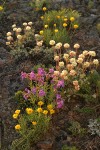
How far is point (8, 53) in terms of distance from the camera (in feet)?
24.0

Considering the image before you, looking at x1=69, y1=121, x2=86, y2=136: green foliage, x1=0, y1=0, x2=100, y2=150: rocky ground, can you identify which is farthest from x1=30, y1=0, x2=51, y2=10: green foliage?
x1=69, y1=121, x2=86, y2=136: green foliage

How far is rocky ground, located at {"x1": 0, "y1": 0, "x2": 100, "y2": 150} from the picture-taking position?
18.9 ft

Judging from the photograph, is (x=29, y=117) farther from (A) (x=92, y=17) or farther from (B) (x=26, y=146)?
(A) (x=92, y=17)

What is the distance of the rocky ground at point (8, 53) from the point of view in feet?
18.9

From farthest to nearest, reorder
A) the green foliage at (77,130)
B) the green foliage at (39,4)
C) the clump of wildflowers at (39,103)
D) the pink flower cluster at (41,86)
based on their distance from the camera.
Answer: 1. the green foliage at (39,4)
2. the pink flower cluster at (41,86)
3. the green foliage at (77,130)
4. the clump of wildflowers at (39,103)

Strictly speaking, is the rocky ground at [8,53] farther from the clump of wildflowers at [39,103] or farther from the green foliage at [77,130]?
the clump of wildflowers at [39,103]

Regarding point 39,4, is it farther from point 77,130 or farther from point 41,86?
point 77,130

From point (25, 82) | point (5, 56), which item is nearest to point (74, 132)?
point (25, 82)

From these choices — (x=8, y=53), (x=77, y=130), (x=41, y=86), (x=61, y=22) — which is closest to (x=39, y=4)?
(x=61, y=22)

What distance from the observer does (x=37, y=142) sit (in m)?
5.55

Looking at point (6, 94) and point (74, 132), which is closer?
point (74, 132)

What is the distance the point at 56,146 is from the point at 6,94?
1.36 meters

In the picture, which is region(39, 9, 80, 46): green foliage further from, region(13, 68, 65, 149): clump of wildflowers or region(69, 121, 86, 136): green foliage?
region(69, 121, 86, 136): green foliage

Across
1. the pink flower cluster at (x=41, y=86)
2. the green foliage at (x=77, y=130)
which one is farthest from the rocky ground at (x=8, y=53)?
the pink flower cluster at (x=41, y=86)
